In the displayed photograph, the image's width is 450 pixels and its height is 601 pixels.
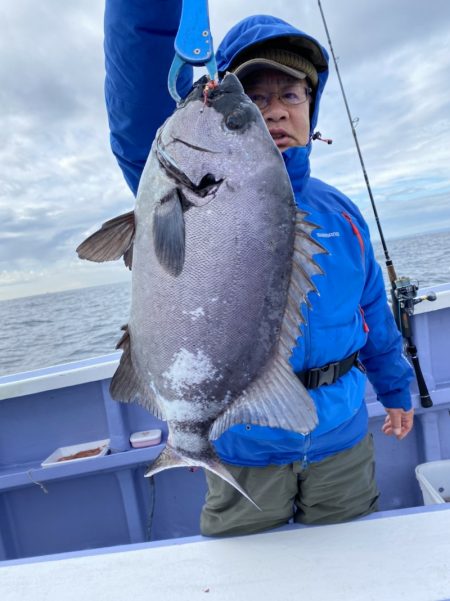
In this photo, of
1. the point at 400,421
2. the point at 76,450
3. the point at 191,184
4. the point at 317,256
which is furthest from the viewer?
the point at 76,450

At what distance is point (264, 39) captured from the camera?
1823 millimetres

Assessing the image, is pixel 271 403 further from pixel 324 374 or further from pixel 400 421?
pixel 400 421

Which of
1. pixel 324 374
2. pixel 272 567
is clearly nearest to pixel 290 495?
pixel 272 567

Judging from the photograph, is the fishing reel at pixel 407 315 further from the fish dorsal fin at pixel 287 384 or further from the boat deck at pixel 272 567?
the fish dorsal fin at pixel 287 384

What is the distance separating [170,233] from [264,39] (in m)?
1.12

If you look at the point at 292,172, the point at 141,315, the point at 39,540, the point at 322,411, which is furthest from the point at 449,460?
the point at 39,540

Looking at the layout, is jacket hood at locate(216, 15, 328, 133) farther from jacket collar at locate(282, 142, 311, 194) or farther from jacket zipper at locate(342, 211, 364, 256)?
jacket zipper at locate(342, 211, 364, 256)

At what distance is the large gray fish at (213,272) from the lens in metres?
1.26

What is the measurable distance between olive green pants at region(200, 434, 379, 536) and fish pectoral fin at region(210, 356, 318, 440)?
1.93ft

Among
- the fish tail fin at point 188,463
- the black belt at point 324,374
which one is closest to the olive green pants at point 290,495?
the black belt at point 324,374

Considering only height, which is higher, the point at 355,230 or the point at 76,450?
the point at 355,230

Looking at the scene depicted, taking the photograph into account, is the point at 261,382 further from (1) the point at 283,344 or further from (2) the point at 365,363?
(2) the point at 365,363

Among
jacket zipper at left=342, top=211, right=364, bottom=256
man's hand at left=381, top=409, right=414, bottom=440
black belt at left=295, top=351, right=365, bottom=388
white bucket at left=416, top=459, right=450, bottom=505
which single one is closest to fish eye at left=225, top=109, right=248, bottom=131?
jacket zipper at left=342, top=211, right=364, bottom=256

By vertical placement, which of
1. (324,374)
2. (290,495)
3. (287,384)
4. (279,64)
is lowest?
(290,495)
